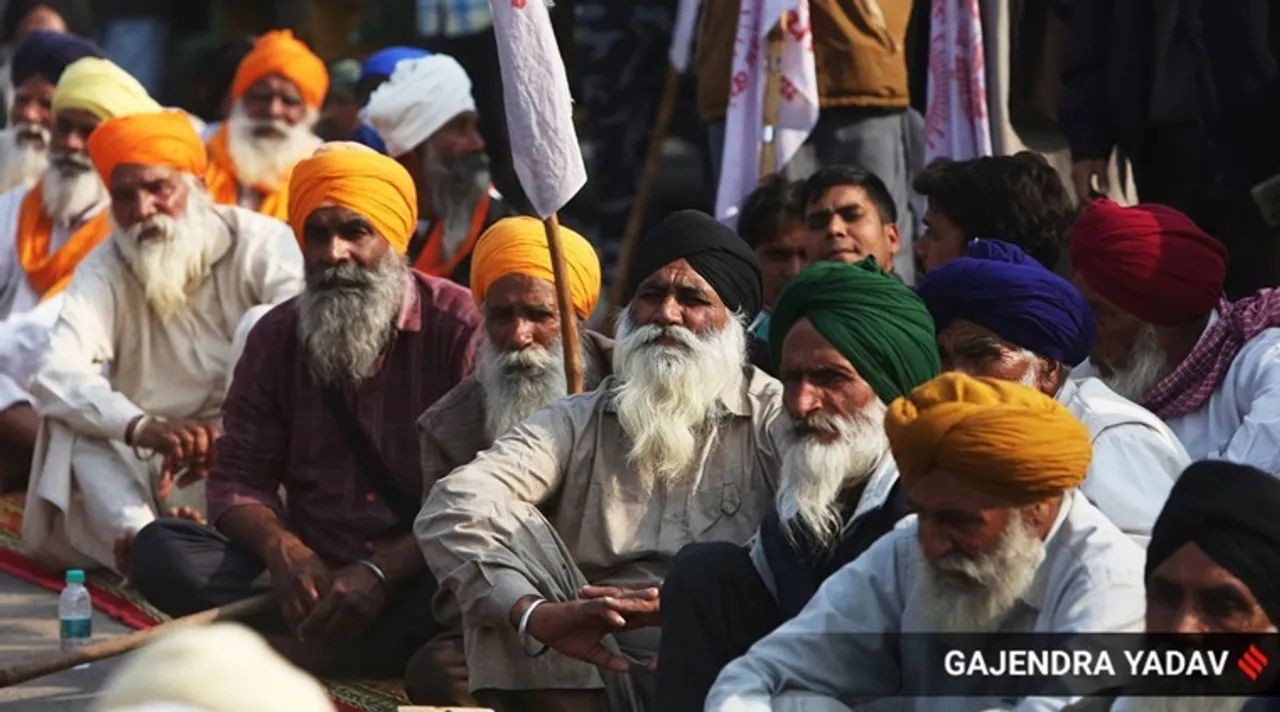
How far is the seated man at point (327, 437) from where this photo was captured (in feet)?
26.1

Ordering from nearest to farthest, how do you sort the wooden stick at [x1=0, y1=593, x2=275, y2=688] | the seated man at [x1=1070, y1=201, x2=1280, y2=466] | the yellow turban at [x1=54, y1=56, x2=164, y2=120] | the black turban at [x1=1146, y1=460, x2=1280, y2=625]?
1. the black turban at [x1=1146, y1=460, x2=1280, y2=625]
2. the seated man at [x1=1070, y1=201, x2=1280, y2=466]
3. the wooden stick at [x1=0, y1=593, x2=275, y2=688]
4. the yellow turban at [x1=54, y1=56, x2=164, y2=120]

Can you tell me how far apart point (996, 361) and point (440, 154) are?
460cm

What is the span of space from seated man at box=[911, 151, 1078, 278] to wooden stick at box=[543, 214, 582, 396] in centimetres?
108

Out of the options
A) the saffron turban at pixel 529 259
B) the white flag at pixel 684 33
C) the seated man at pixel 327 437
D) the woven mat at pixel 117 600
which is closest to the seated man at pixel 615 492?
the saffron turban at pixel 529 259

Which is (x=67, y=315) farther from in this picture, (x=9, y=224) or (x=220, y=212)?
(x=9, y=224)

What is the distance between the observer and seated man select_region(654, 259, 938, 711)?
594 cm

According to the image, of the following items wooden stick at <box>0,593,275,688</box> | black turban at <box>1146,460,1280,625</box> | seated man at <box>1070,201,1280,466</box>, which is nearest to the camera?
black turban at <box>1146,460,1280,625</box>

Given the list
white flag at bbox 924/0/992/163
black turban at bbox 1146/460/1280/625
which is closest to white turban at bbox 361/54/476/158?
white flag at bbox 924/0/992/163

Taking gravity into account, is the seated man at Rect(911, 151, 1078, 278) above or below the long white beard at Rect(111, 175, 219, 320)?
above

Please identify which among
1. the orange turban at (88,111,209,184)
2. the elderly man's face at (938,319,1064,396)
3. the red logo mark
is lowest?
the red logo mark

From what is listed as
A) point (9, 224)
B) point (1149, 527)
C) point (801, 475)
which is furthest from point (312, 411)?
point (9, 224)

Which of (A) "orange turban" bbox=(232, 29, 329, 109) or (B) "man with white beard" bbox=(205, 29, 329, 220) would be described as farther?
(A) "orange turban" bbox=(232, 29, 329, 109)

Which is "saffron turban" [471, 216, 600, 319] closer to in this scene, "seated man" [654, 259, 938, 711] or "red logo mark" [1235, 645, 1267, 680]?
"seated man" [654, 259, 938, 711]

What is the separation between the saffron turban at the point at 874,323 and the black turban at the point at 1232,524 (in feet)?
4.05
